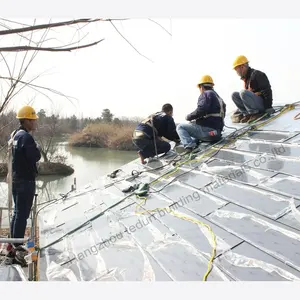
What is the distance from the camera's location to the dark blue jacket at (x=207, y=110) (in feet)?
15.8

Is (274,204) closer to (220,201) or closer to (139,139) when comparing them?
(220,201)

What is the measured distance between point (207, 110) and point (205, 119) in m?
0.20

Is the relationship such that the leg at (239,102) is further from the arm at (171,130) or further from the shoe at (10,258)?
the shoe at (10,258)

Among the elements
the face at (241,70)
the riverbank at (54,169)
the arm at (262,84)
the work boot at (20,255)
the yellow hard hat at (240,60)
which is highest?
the yellow hard hat at (240,60)

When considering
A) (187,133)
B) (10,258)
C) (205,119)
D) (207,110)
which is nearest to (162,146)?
(187,133)

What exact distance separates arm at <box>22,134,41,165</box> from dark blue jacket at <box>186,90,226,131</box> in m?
2.49

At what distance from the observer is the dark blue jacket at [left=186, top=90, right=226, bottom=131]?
15.8ft

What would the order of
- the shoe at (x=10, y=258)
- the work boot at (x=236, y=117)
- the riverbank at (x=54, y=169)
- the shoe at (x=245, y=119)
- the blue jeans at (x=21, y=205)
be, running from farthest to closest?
the riverbank at (x=54, y=169), the work boot at (x=236, y=117), the shoe at (x=245, y=119), the blue jeans at (x=21, y=205), the shoe at (x=10, y=258)

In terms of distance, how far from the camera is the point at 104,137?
30.5 m

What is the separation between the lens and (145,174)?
4867 millimetres

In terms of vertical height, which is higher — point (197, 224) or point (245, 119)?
point (245, 119)

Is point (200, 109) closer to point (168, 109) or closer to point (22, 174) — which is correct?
point (168, 109)

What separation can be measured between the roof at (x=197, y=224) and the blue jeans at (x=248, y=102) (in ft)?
2.86

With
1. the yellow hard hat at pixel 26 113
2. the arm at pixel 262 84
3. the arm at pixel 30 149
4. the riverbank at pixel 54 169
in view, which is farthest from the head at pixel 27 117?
the riverbank at pixel 54 169
